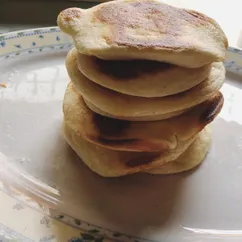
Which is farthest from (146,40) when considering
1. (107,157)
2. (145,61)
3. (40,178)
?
(40,178)

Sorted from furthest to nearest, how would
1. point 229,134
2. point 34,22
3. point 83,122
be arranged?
point 34,22
point 229,134
point 83,122

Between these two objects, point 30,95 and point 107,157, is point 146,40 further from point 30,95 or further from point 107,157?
point 30,95

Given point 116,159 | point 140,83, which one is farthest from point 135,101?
point 116,159

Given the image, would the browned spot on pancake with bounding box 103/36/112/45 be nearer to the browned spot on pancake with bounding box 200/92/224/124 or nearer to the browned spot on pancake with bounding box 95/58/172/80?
the browned spot on pancake with bounding box 95/58/172/80

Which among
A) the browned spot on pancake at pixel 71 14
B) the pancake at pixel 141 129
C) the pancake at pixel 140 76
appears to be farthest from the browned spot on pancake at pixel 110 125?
the browned spot on pancake at pixel 71 14

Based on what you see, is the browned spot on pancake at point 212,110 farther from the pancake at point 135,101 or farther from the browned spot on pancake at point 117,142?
the browned spot on pancake at point 117,142
